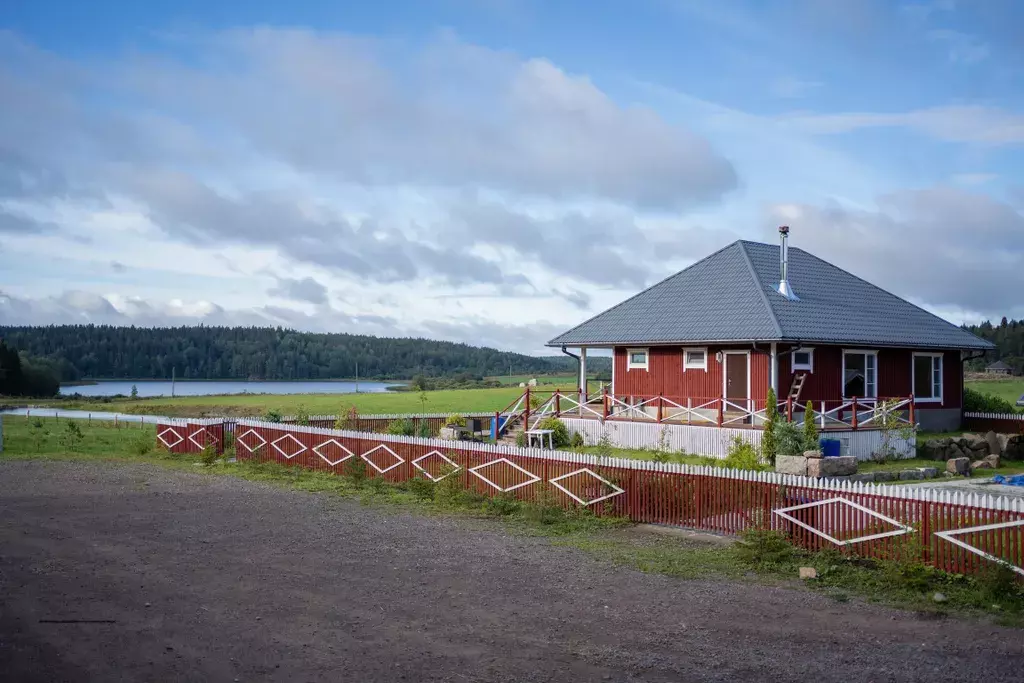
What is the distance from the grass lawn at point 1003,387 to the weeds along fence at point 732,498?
5628cm

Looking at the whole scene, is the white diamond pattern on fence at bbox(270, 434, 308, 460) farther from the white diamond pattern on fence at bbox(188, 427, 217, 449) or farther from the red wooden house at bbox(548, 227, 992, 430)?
the red wooden house at bbox(548, 227, 992, 430)

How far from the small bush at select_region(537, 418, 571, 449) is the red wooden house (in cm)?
112

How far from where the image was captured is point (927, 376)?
2947 centimetres

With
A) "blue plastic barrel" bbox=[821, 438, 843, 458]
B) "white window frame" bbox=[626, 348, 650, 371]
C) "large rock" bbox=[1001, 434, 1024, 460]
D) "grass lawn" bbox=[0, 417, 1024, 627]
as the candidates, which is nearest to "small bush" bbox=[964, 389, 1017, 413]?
"large rock" bbox=[1001, 434, 1024, 460]

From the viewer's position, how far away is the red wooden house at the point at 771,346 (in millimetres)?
24875

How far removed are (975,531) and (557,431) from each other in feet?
54.8

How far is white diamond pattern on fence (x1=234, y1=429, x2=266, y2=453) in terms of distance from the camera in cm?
2630

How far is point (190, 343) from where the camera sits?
167 meters

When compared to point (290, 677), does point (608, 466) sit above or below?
above

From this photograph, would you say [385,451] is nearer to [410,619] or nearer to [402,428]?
[402,428]

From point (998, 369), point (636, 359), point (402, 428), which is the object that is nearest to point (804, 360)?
point (636, 359)

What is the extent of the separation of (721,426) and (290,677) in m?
17.8

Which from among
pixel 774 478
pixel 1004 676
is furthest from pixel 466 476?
pixel 1004 676

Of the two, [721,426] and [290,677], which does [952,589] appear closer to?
[290,677]
